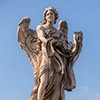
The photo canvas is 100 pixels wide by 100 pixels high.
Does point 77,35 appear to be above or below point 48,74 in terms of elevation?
above

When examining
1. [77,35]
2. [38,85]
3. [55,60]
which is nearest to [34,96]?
[38,85]

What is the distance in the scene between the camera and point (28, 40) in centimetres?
1192

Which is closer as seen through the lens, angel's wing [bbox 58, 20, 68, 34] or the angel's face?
the angel's face

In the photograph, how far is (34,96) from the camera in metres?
11.1

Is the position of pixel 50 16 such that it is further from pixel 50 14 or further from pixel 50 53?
pixel 50 53

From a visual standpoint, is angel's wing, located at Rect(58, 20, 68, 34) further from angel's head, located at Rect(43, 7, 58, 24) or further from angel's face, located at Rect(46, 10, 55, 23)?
angel's face, located at Rect(46, 10, 55, 23)

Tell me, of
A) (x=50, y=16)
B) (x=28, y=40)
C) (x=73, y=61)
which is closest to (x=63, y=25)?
(x=50, y=16)

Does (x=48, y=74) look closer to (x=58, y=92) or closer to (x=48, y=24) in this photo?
(x=58, y=92)

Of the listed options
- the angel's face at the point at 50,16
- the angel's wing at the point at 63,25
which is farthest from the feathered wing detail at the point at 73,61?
the angel's face at the point at 50,16

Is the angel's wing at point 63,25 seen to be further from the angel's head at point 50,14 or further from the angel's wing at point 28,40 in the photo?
the angel's wing at point 28,40

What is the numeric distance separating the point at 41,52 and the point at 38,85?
0.98m

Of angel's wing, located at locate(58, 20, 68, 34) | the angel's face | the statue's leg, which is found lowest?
the statue's leg

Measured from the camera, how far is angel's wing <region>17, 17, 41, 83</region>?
1174 centimetres

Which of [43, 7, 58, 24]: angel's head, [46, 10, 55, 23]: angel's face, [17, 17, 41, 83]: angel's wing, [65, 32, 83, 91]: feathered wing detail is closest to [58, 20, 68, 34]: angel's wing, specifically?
[43, 7, 58, 24]: angel's head
